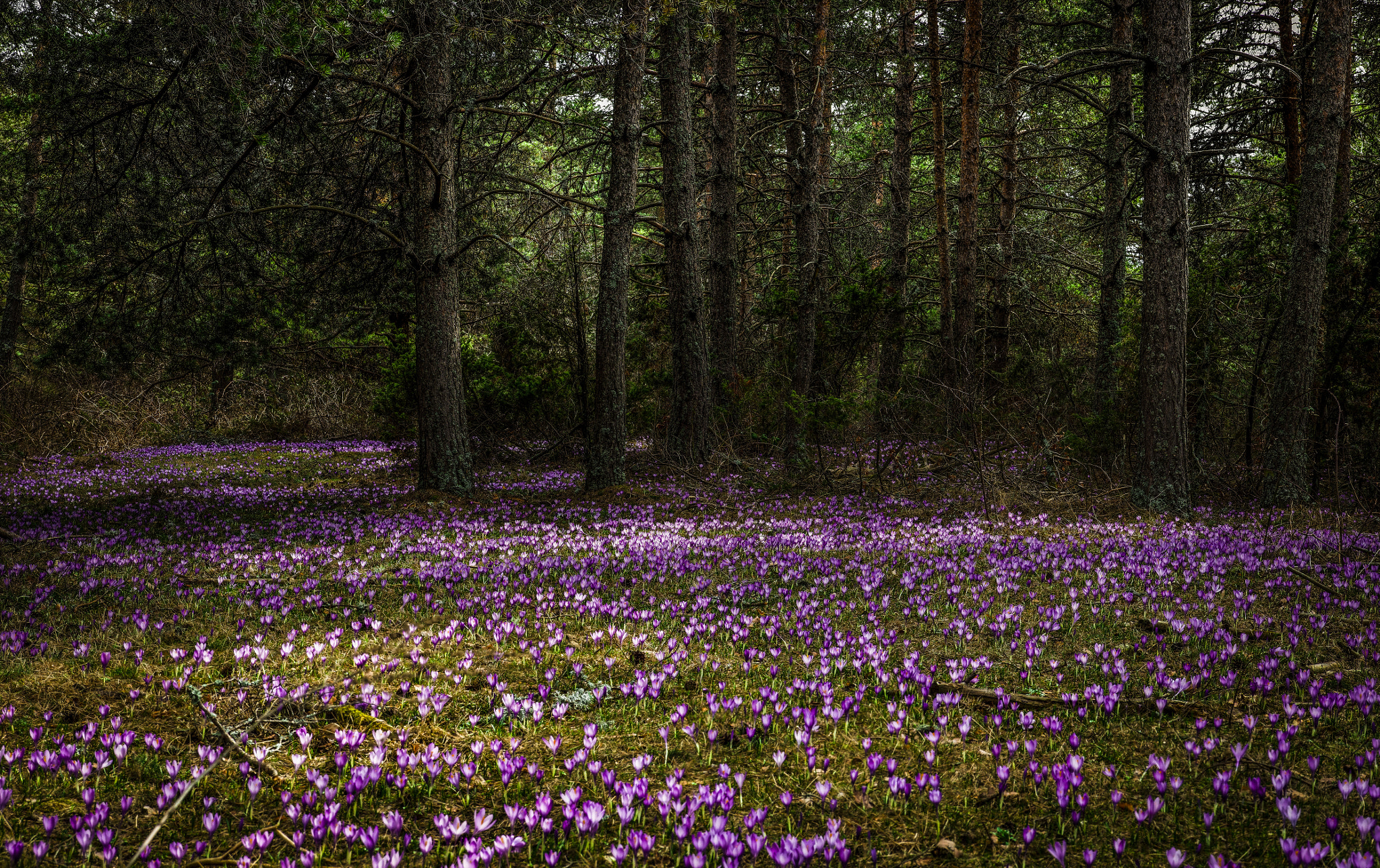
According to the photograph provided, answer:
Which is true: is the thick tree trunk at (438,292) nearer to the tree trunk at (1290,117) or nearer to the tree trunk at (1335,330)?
the tree trunk at (1335,330)

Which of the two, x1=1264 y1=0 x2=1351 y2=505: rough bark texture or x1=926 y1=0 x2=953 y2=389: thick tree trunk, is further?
x1=926 y1=0 x2=953 y2=389: thick tree trunk

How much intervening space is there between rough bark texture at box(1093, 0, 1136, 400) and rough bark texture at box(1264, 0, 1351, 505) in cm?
438

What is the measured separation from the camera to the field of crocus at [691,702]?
2469 mm

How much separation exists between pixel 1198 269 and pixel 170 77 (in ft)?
48.4

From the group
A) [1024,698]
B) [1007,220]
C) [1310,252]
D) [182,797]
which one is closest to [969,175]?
[1007,220]

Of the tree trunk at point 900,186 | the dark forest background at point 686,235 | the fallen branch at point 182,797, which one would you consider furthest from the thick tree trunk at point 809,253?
the fallen branch at point 182,797

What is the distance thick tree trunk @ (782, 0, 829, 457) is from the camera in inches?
472

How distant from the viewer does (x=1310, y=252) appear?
28.9 ft

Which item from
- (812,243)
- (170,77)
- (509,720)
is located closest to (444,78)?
(170,77)

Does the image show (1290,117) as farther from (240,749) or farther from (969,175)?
(240,749)

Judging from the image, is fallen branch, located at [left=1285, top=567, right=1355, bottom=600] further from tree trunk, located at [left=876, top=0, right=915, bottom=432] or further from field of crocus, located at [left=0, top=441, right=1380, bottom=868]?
tree trunk, located at [left=876, top=0, right=915, bottom=432]

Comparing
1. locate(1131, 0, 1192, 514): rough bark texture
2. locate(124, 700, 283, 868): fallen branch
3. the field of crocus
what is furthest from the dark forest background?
locate(124, 700, 283, 868): fallen branch

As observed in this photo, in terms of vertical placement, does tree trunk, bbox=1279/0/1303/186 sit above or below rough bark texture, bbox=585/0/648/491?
above

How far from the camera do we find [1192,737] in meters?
3.13
